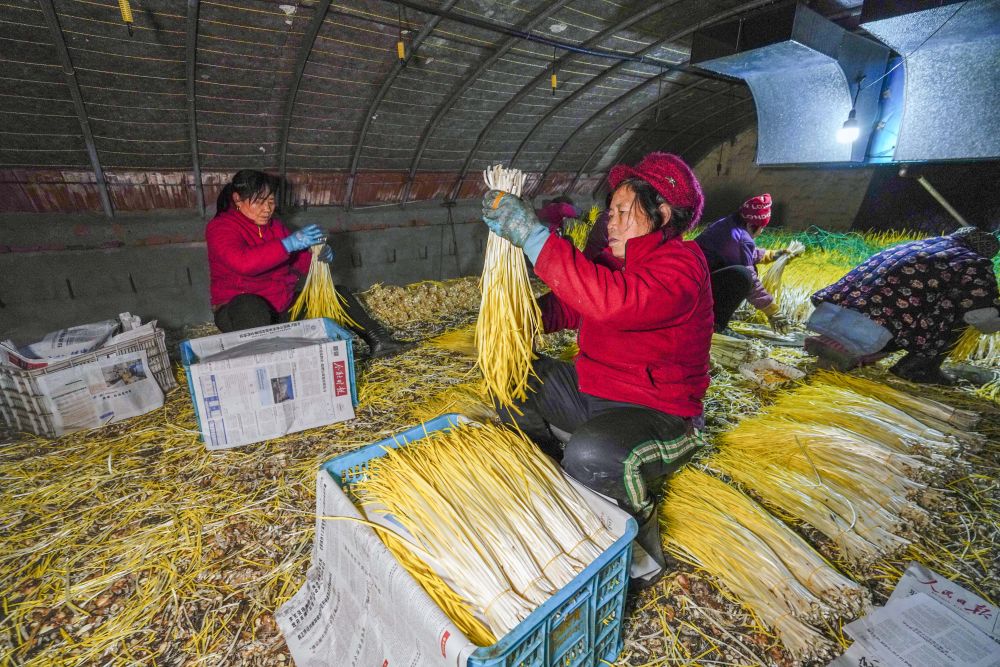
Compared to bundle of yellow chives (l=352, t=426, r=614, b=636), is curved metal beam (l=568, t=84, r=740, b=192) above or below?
Result: above

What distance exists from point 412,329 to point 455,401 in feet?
6.47

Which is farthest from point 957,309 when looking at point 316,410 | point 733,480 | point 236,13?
point 236,13

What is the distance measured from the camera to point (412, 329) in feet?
15.0

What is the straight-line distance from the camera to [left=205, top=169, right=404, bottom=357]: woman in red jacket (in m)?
2.78

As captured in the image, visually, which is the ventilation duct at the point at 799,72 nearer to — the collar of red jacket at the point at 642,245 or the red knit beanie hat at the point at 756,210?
the red knit beanie hat at the point at 756,210

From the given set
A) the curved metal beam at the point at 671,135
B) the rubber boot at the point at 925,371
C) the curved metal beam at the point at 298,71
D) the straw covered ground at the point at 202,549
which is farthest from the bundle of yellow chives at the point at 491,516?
the curved metal beam at the point at 671,135

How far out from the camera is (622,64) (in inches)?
224

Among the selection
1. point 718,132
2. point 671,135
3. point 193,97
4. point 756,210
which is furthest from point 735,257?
point 718,132

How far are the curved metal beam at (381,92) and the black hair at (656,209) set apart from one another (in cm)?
325

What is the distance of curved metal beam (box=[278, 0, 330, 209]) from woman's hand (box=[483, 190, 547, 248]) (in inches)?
118

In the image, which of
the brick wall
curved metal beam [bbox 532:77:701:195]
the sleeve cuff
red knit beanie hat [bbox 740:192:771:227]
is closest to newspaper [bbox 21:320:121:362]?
the sleeve cuff

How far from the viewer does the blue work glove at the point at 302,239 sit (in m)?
2.86

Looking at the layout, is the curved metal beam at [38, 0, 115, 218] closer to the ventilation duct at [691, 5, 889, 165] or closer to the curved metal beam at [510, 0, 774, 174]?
the curved metal beam at [510, 0, 774, 174]

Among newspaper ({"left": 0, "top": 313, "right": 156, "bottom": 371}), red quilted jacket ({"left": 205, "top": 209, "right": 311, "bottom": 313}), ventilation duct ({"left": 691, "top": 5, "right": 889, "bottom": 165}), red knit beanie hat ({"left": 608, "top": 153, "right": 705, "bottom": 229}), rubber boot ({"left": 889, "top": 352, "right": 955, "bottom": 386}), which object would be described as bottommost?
rubber boot ({"left": 889, "top": 352, "right": 955, "bottom": 386})
